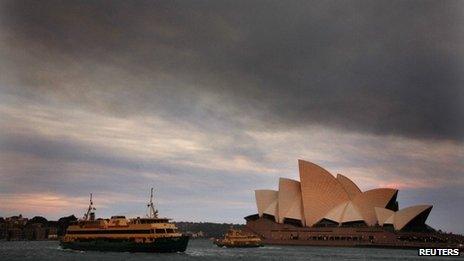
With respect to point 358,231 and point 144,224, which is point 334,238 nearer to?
point 358,231

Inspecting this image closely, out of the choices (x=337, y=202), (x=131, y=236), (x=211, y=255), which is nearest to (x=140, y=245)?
(x=131, y=236)

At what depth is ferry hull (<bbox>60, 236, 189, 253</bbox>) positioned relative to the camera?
71438mm

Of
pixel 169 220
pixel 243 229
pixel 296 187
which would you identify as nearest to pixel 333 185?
pixel 296 187

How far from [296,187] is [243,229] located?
21.9 metres

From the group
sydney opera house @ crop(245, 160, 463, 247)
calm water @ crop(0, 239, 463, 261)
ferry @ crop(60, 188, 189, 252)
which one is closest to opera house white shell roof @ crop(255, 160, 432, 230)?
sydney opera house @ crop(245, 160, 463, 247)

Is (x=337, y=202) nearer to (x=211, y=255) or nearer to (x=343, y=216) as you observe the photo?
(x=343, y=216)

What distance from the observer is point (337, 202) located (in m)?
122

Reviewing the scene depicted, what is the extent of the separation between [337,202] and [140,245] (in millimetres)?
61524

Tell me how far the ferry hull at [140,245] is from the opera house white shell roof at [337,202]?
50.6m

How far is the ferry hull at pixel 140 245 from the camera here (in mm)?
71438

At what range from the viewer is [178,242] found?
72750mm

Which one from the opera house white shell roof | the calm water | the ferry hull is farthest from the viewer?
the opera house white shell roof

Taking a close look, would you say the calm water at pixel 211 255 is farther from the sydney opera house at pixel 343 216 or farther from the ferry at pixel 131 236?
the sydney opera house at pixel 343 216

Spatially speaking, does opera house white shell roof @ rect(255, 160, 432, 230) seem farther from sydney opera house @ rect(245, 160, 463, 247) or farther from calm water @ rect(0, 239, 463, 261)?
calm water @ rect(0, 239, 463, 261)
